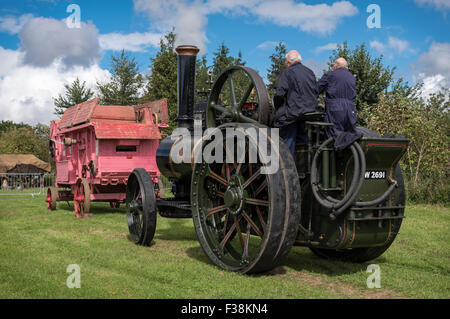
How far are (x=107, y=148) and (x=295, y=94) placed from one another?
6.92 meters

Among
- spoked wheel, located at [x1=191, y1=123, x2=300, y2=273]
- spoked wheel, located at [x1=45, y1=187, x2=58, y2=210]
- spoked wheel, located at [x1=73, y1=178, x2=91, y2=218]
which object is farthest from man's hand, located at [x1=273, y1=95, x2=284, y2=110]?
spoked wheel, located at [x1=45, y1=187, x2=58, y2=210]

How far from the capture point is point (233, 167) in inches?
217

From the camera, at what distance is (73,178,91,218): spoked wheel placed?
1048cm

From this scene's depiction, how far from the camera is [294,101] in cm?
475

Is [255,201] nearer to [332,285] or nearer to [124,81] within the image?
[332,285]

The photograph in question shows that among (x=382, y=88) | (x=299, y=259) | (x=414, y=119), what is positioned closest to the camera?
(x=299, y=259)

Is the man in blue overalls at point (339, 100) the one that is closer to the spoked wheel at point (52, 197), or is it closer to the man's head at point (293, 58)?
the man's head at point (293, 58)

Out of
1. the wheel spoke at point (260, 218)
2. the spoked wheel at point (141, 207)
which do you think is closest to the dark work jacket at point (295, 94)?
the wheel spoke at point (260, 218)

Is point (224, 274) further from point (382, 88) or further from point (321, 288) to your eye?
point (382, 88)

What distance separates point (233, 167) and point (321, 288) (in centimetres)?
172

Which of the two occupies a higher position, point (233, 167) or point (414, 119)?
point (414, 119)

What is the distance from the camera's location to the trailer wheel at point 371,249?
492 centimetres

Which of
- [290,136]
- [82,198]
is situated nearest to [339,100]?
[290,136]
